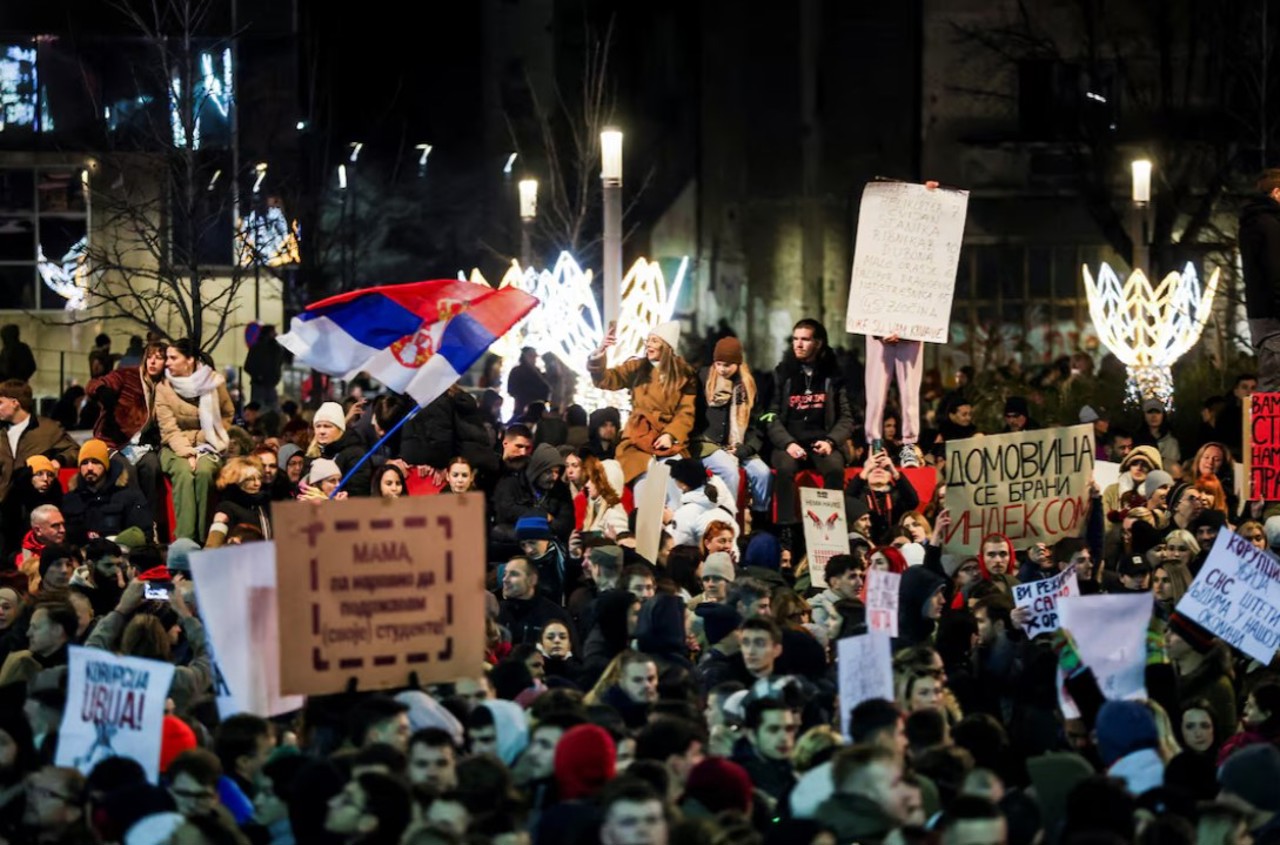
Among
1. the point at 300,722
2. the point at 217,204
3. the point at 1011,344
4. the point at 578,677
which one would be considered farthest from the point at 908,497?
the point at 1011,344

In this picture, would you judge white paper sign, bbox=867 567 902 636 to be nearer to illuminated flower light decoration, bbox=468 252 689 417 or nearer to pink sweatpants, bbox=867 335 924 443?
pink sweatpants, bbox=867 335 924 443

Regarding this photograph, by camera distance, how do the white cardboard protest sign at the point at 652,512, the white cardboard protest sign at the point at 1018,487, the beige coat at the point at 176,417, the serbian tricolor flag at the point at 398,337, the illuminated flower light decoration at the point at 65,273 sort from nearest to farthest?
the serbian tricolor flag at the point at 398,337 < the white cardboard protest sign at the point at 1018,487 < the white cardboard protest sign at the point at 652,512 < the beige coat at the point at 176,417 < the illuminated flower light decoration at the point at 65,273

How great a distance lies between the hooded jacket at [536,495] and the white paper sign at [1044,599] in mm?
4661

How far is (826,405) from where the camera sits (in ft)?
65.2

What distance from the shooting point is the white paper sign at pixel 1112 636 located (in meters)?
12.7

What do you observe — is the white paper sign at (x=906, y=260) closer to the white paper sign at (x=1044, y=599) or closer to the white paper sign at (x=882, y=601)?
the white paper sign at (x=1044, y=599)

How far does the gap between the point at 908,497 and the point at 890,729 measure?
8.24 meters

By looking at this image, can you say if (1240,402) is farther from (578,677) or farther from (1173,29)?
(1173,29)

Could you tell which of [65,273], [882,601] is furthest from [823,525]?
[65,273]

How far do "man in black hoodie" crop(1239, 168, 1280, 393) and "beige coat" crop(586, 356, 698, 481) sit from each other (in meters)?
4.02

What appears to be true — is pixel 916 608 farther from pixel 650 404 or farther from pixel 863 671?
pixel 650 404

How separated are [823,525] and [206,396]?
4.69 meters

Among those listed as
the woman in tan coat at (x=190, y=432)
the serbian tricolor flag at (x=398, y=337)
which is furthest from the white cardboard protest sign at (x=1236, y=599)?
the woman in tan coat at (x=190, y=432)

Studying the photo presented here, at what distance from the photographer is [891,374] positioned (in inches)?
789
